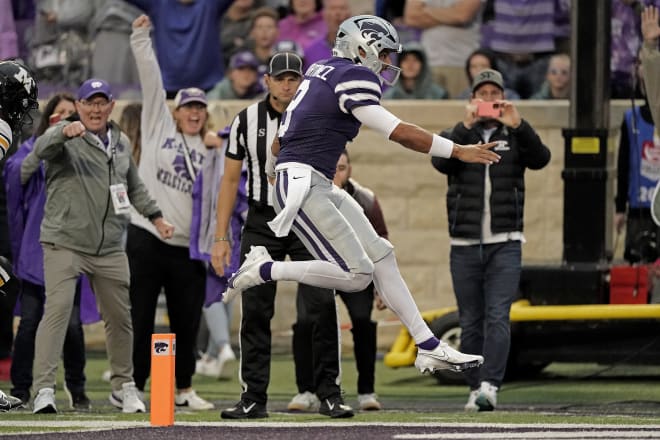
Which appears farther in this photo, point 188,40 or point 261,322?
point 188,40

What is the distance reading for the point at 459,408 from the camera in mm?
11547

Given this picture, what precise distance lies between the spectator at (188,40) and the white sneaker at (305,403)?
507 cm

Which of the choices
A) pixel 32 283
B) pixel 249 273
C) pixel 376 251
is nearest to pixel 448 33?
pixel 32 283

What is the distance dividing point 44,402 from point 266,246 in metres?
1.70

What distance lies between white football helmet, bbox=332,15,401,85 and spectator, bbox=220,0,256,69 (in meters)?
7.33

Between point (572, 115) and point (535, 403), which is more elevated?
point (572, 115)

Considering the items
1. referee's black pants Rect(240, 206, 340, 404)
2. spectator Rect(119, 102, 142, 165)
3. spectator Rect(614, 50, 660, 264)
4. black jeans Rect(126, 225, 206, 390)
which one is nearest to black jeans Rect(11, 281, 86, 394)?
black jeans Rect(126, 225, 206, 390)

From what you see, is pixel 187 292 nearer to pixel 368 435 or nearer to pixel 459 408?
pixel 459 408

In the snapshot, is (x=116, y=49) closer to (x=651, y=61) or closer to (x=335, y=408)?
(x=651, y=61)

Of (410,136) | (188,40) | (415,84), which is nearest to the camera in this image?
(410,136)

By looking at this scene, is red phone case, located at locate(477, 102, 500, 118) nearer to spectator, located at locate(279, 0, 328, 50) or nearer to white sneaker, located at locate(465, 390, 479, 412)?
white sneaker, located at locate(465, 390, 479, 412)

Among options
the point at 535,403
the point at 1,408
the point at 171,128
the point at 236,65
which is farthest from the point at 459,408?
the point at 236,65

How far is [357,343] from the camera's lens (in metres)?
11.6

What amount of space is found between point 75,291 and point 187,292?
31.2 inches
